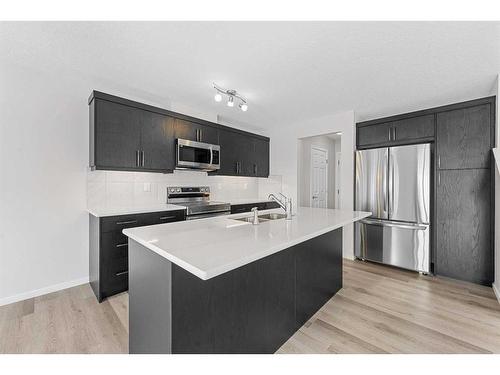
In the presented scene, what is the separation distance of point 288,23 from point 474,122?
109 inches

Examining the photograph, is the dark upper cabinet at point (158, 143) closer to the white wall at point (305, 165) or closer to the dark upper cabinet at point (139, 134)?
the dark upper cabinet at point (139, 134)

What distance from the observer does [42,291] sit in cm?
242

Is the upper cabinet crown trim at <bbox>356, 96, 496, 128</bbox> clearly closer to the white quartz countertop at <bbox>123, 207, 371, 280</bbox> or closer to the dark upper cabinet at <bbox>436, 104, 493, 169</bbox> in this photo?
the dark upper cabinet at <bbox>436, 104, 493, 169</bbox>

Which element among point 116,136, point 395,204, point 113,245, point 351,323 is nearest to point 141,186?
point 116,136

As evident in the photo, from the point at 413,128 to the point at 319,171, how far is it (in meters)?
2.16

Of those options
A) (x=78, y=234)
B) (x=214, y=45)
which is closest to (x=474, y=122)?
(x=214, y=45)

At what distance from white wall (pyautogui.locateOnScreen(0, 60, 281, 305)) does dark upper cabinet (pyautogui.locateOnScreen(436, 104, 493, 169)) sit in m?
4.09

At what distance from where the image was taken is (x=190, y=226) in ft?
5.62

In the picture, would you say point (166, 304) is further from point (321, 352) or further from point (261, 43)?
point (261, 43)

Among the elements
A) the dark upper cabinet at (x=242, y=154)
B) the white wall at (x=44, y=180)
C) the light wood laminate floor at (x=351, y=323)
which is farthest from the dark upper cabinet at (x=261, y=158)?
the light wood laminate floor at (x=351, y=323)

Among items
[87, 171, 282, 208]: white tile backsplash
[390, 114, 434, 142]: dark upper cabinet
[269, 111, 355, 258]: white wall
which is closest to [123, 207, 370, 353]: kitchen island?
[87, 171, 282, 208]: white tile backsplash

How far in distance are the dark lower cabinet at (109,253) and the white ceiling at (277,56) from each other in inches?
61.7

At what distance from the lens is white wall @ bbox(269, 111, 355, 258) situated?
3695mm

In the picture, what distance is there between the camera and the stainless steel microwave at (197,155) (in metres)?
3.20
